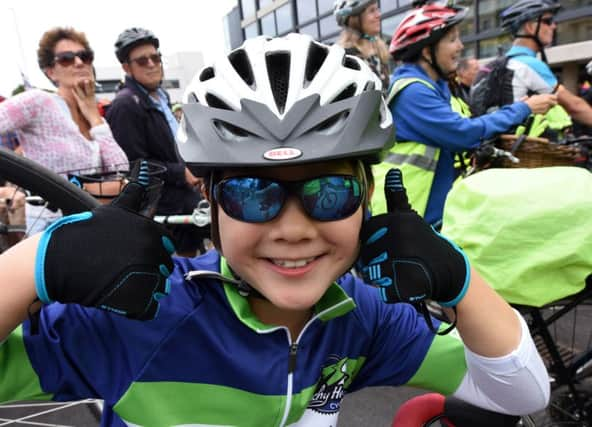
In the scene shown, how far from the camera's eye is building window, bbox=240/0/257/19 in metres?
40.4

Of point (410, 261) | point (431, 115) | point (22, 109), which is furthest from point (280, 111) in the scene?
point (22, 109)

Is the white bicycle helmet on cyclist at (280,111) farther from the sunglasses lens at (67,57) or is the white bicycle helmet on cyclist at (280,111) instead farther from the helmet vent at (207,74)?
the sunglasses lens at (67,57)

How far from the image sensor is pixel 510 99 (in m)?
3.21

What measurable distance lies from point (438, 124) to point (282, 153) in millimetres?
1801

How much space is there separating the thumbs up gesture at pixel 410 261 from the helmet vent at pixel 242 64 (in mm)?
520

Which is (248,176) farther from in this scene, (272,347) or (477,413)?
(477,413)

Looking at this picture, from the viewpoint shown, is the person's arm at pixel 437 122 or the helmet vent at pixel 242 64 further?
the person's arm at pixel 437 122

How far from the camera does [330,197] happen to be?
41.3 inches

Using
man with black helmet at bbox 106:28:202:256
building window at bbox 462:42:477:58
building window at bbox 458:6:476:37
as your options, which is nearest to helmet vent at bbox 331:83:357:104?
man with black helmet at bbox 106:28:202:256

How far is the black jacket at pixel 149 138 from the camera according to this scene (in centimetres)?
314

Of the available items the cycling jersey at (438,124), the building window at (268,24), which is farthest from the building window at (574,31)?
the building window at (268,24)

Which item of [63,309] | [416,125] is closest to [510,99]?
[416,125]

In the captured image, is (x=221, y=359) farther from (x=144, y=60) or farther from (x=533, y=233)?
(x=144, y=60)

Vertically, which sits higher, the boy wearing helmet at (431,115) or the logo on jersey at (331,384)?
the boy wearing helmet at (431,115)
